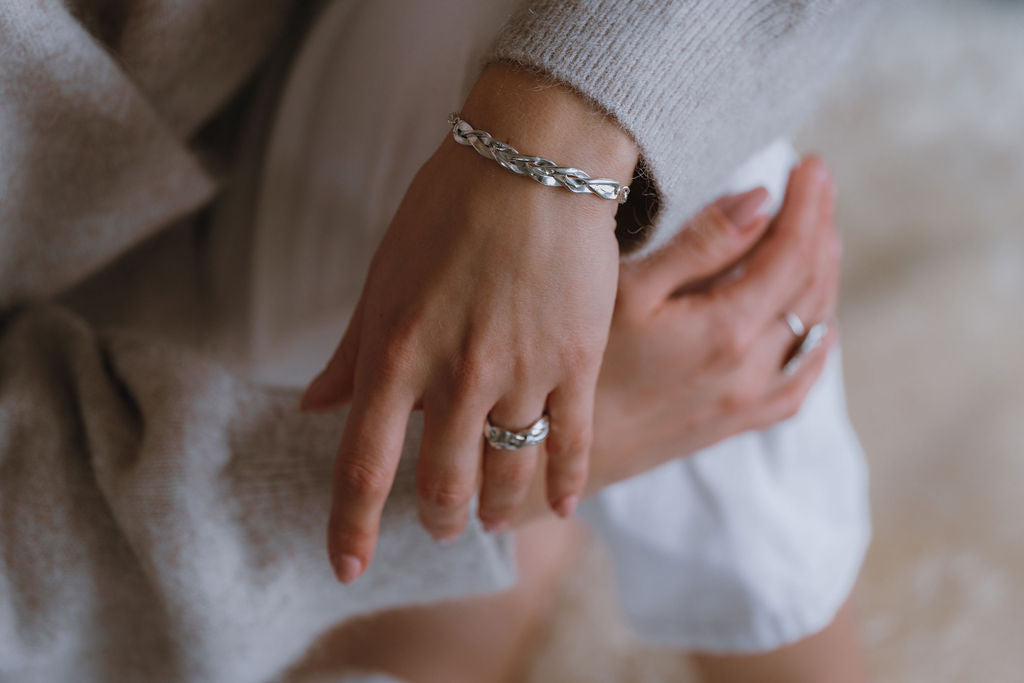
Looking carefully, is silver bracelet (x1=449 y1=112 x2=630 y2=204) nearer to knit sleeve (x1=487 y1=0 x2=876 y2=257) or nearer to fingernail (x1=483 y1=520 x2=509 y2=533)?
knit sleeve (x1=487 y1=0 x2=876 y2=257)

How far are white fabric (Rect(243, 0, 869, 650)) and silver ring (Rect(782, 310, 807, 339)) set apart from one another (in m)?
0.08

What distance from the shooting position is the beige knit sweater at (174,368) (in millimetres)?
429

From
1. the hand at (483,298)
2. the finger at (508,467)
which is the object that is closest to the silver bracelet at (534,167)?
the hand at (483,298)

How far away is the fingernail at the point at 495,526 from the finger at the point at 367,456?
3.0 inches

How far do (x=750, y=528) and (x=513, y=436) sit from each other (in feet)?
0.83

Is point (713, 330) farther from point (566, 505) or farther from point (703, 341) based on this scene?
point (566, 505)

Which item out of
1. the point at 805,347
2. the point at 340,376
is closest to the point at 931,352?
the point at 805,347

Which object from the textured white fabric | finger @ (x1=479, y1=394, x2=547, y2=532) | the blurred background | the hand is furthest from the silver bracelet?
the blurred background

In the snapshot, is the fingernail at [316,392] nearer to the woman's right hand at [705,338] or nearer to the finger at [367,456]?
the finger at [367,456]

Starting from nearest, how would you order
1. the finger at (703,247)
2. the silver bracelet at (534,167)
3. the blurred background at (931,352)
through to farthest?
the silver bracelet at (534,167), the finger at (703,247), the blurred background at (931,352)

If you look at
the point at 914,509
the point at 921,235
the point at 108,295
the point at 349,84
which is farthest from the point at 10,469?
the point at 921,235

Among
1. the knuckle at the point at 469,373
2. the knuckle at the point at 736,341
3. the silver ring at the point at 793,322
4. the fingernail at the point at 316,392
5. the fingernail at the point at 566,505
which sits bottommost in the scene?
the fingernail at the point at 316,392

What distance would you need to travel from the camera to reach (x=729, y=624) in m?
0.64

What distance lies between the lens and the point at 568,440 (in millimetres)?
446
